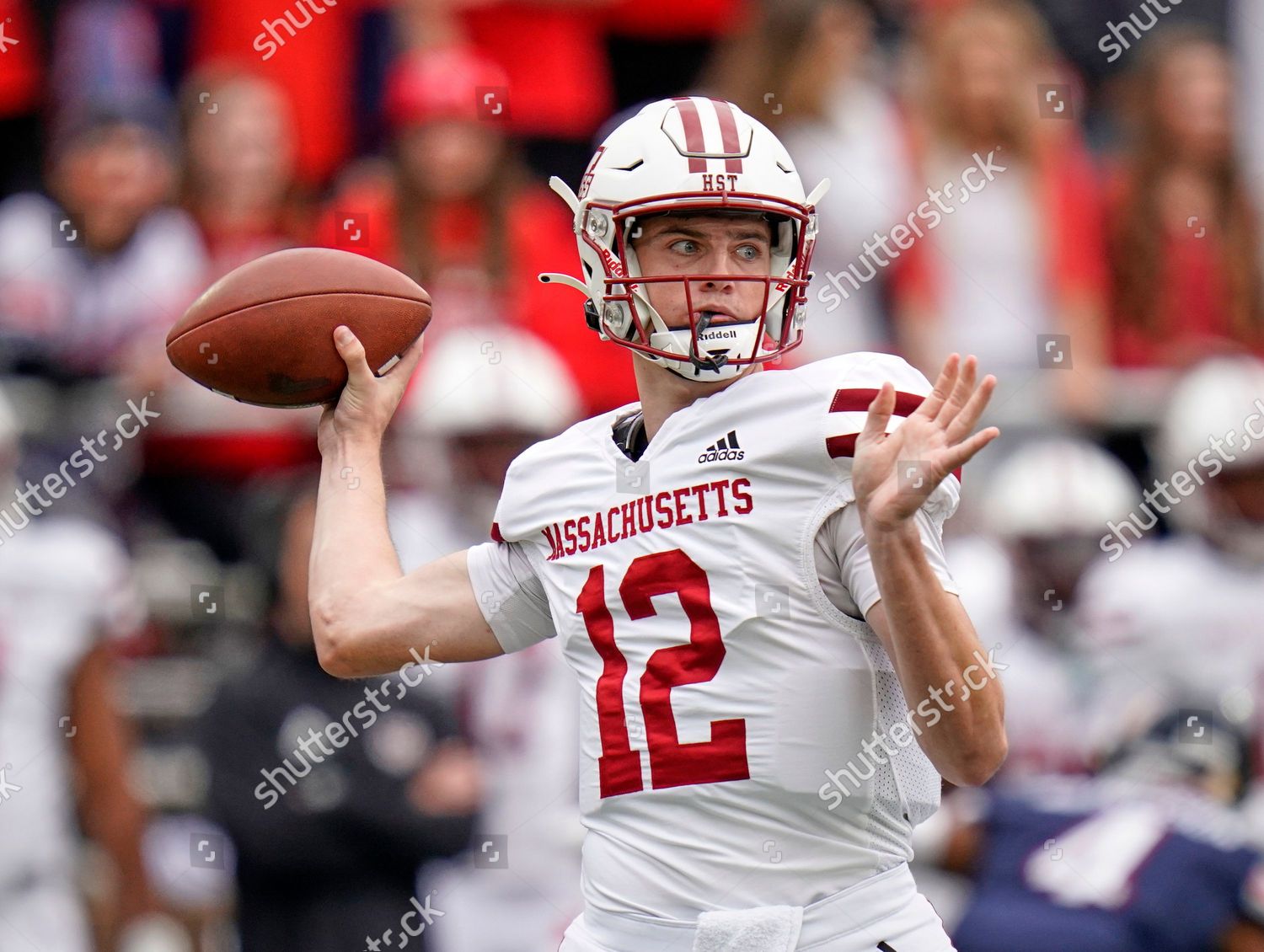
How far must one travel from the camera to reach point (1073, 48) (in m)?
8.83

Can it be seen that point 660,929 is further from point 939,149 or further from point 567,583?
point 939,149

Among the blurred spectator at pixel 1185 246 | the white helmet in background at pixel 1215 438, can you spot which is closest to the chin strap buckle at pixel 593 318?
the white helmet in background at pixel 1215 438

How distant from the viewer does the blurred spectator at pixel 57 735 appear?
629cm

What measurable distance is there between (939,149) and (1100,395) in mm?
1113

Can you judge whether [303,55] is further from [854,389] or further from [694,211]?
[854,389]

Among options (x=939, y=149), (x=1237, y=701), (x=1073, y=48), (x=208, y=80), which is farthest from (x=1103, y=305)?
(x=208, y=80)

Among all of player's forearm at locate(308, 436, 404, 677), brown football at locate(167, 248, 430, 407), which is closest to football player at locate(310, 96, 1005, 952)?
player's forearm at locate(308, 436, 404, 677)

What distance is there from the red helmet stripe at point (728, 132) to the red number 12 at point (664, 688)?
613 mm

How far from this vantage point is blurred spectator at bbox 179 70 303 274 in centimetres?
736

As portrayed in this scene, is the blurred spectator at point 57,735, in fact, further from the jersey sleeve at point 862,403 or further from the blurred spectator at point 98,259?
the jersey sleeve at point 862,403

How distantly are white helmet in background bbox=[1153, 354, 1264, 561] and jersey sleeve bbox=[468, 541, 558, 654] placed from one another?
4003 millimetres

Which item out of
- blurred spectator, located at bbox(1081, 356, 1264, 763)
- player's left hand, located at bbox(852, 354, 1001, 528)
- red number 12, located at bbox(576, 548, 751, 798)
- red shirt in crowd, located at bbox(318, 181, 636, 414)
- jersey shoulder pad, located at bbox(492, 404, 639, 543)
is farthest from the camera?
red shirt in crowd, located at bbox(318, 181, 636, 414)

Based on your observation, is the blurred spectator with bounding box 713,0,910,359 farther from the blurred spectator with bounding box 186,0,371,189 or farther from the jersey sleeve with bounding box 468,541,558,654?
the jersey sleeve with bounding box 468,541,558,654

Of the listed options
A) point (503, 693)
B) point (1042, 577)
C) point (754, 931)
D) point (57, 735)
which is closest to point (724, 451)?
point (754, 931)
